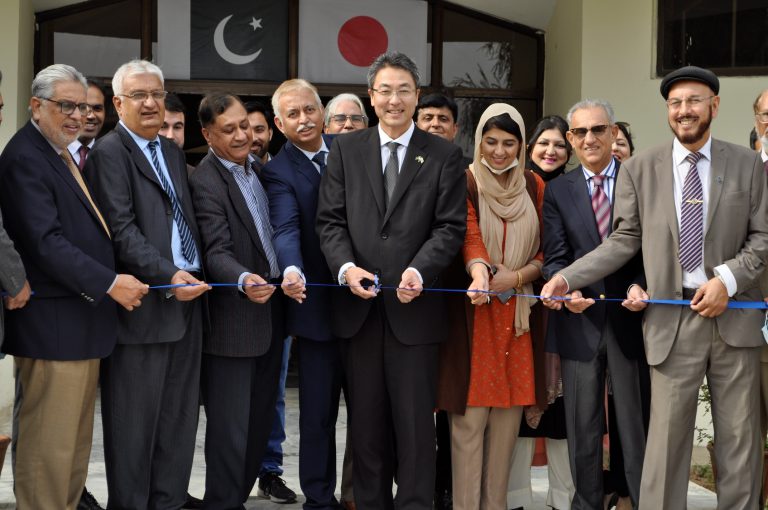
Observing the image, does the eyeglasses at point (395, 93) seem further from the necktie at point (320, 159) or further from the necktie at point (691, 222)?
the necktie at point (691, 222)

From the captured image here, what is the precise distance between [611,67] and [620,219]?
401cm

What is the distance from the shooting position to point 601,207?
17.6 ft

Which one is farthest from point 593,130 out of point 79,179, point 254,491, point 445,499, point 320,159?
point 254,491

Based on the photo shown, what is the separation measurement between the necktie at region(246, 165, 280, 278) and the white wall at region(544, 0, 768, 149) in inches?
161

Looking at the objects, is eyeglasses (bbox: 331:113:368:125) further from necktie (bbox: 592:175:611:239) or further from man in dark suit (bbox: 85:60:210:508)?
necktie (bbox: 592:175:611:239)

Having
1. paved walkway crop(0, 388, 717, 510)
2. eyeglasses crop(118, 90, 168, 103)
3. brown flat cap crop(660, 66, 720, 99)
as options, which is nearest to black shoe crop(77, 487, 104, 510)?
paved walkway crop(0, 388, 717, 510)

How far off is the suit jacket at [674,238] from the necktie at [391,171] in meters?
0.89

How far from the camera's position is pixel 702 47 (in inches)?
347

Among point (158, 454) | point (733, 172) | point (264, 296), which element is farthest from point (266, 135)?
point (733, 172)

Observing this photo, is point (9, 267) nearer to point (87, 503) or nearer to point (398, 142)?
point (87, 503)

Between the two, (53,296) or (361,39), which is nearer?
(53,296)

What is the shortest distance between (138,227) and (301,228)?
80cm

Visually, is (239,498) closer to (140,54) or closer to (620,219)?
(620,219)

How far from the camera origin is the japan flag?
947 cm
